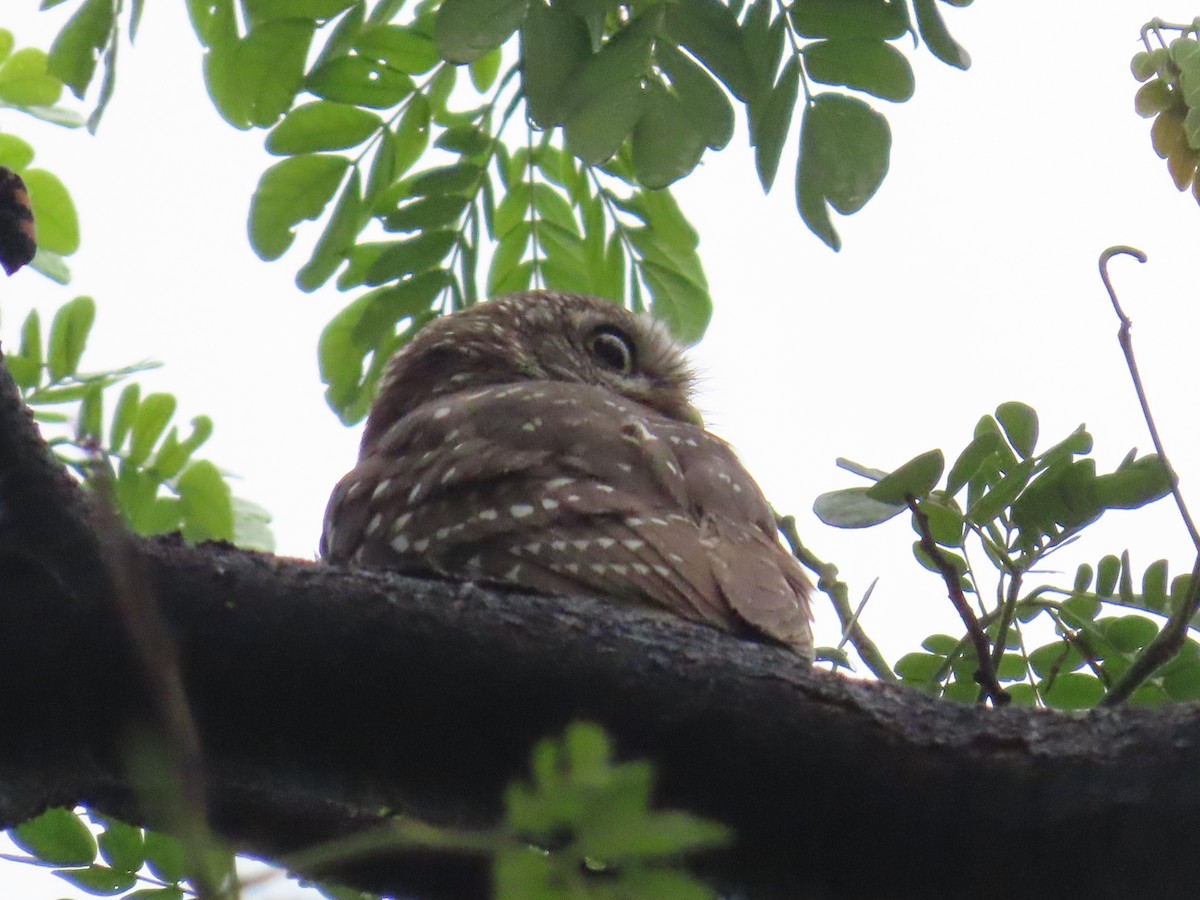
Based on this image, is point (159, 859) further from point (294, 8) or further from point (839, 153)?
point (294, 8)

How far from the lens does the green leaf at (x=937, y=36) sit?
249 cm

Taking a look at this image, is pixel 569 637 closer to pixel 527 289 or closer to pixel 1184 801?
Result: pixel 1184 801

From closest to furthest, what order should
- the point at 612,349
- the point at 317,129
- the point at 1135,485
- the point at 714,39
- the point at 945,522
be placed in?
the point at 1135,485, the point at 945,522, the point at 714,39, the point at 317,129, the point at 612,349

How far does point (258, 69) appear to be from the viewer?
10.2ft

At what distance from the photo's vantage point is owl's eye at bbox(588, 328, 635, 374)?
4730mm

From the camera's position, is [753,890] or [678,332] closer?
[753,890]

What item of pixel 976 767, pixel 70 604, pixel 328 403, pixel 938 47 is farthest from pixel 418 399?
pixel 976 767

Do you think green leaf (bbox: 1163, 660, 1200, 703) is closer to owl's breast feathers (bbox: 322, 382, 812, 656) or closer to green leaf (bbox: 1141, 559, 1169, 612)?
green leaf (bbox: 1141, 559, 1169, 612)

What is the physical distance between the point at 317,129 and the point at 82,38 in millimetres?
585

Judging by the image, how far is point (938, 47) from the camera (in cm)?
249

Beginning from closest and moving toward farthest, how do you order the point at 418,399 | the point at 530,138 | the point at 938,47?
1. the point at 938,47
2. the point at 530,138
3. the point at 418,399

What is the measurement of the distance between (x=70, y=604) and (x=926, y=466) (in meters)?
1.15

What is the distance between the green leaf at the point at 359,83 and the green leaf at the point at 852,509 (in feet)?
5.08

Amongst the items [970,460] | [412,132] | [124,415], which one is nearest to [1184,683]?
[970,460]
